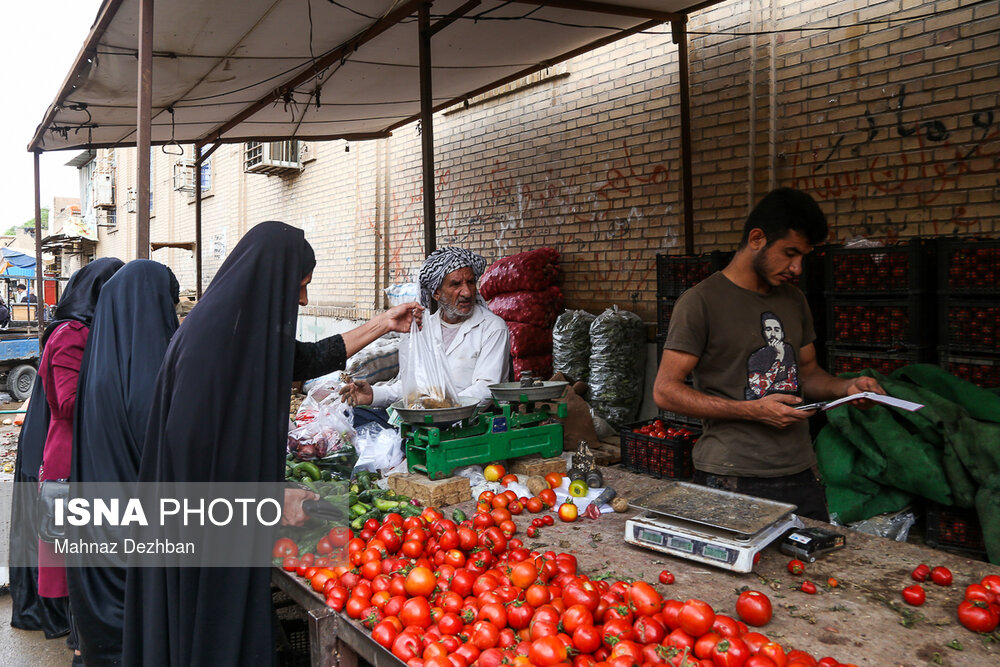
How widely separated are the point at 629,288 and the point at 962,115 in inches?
126

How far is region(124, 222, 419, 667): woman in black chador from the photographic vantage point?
7.10ft

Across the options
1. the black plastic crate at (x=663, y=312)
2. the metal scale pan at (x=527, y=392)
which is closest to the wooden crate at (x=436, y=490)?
the metal scale pan at (x=527, y=392)

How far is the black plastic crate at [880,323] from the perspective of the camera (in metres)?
4.30

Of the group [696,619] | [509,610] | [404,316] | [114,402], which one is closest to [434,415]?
[404,316]

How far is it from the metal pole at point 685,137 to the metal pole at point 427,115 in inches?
90.0

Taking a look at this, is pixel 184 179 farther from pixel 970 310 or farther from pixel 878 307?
pixel 970 310

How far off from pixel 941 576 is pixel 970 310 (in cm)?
266

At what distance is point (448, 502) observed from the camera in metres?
2.94

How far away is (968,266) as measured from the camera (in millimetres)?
4035

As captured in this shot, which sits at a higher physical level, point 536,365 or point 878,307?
point 878,307

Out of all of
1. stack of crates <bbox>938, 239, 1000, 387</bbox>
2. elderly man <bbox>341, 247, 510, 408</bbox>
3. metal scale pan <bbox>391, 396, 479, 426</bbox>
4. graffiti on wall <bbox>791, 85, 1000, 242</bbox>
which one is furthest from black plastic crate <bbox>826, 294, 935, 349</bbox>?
metal scale pan <bbox>391, 396, 479, 426</bbox>

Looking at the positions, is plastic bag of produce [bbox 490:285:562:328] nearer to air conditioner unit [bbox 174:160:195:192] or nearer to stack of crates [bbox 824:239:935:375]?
stack of crates [bbox 824:239:935:375]

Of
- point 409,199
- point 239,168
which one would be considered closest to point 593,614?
point 409,199

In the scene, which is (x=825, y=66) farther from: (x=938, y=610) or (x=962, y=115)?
(x=938, y=610)
